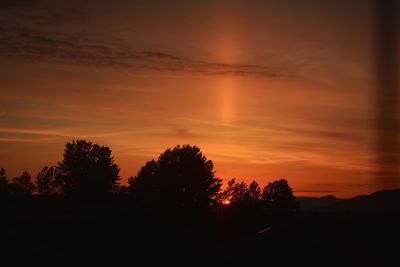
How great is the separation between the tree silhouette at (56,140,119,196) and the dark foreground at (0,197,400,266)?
1529 inches

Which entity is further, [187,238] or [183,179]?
[183,179]

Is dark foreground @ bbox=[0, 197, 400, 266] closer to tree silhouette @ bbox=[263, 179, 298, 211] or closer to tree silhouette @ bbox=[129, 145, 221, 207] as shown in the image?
tree silhouette @ bbox=[129, 145, 221, 207]

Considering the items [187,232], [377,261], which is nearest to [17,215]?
[187,232]

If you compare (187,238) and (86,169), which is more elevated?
(86,169)

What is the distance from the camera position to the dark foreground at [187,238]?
52.0 feet

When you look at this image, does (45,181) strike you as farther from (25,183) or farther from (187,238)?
(187,238)

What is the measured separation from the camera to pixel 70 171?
7850cm

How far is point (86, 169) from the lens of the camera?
76.9m

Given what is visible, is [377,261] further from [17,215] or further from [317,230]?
[17,215]

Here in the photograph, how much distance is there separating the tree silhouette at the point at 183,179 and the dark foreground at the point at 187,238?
2902cm

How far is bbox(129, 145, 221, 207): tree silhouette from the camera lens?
70.1 meters

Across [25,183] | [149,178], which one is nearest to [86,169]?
[149,178]

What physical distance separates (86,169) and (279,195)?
4401 centimetres

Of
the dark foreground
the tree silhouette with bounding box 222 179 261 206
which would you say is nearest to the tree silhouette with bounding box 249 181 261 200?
the tree silhouette with bounding box 222 179 261 206
